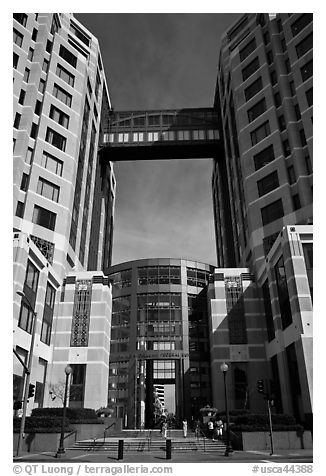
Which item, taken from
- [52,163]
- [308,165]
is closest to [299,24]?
[308,165]

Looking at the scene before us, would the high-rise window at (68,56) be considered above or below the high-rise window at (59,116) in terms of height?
above

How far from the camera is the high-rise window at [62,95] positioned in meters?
62.1

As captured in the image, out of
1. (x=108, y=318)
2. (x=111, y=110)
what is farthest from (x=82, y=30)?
(x=108, y=318)

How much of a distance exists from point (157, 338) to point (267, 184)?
94.4ft

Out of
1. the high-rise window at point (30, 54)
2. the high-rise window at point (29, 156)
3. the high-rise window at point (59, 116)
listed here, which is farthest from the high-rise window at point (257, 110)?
the high-rise window at point (30, 54)

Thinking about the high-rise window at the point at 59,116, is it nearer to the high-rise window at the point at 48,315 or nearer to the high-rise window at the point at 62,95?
the high-rise window at the point at 62,95

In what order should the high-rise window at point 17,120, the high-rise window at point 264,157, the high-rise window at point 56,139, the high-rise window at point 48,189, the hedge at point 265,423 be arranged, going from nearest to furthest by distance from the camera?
the hedge at point 265,423
the high-rise window at point 48,189
the high-rise window at point 17,120
the high-rise window at point 56,139
the high-rise window at point 264,157

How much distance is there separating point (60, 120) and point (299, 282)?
43918mm

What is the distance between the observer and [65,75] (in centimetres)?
6469

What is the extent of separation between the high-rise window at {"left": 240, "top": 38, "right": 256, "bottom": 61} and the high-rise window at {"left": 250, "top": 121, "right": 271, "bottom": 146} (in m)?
15.8

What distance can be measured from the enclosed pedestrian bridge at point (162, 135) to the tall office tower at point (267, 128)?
26.3 feet

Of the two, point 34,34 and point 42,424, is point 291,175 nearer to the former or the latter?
point 42,424
